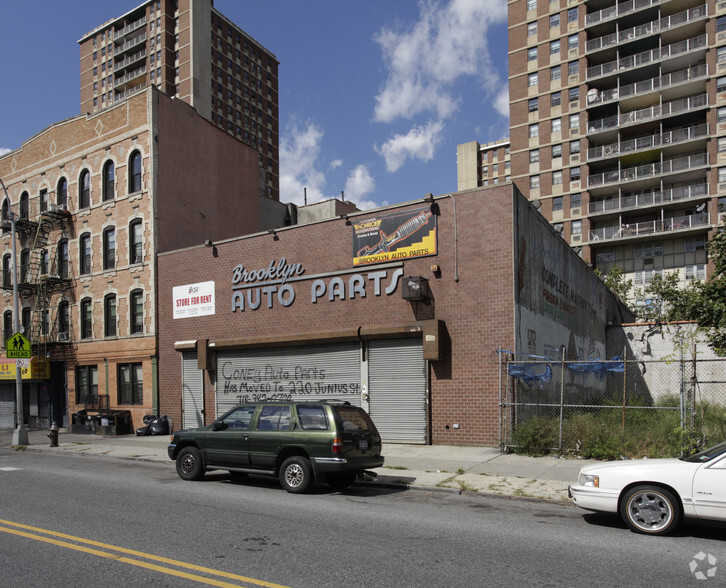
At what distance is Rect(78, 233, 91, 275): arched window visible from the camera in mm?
29844

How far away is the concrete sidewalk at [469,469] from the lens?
10867mm

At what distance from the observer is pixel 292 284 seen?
2098 cm

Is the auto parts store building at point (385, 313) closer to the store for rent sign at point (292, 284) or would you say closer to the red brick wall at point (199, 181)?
the store for rent sign at point (292, 284)

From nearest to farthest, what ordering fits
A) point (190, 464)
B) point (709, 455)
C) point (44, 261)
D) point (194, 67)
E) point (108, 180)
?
1. point (709, 455)
2. point (190, 464)
3. point (108, 180)
4. point (44, 261)
5. point (194, 67)

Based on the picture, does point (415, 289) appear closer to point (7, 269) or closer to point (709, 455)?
point (709, 455)

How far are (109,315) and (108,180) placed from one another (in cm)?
654

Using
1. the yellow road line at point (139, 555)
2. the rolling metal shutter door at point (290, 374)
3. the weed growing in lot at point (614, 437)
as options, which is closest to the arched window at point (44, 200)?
the rolling metal shutter door at point (290, 374)

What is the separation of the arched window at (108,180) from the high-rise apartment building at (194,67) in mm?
47494

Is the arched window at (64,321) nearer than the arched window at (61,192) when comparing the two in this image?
Yes

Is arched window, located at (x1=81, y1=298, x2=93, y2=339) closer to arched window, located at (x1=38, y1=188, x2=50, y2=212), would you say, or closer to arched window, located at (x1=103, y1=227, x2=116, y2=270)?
arched window, located at (x1=103, y1=227, x2=116, y2=270)

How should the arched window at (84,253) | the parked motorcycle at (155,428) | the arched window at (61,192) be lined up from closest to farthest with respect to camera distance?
1. the parked motorcycle at (155,428)
2. the arched window at (84,253)
3. the arched window at (61,192)

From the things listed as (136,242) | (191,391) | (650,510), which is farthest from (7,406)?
(650,510)

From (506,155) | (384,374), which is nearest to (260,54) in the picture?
(506,155)

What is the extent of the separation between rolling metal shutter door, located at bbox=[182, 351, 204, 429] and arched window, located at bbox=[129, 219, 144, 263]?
5.77 metres
